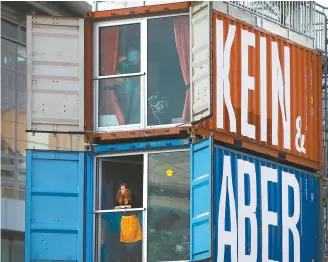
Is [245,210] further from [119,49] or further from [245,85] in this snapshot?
[119,49]

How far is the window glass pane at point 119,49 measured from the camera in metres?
28.9

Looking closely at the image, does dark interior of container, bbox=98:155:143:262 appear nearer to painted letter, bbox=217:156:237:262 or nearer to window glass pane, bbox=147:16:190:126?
window glass pane, bbox=147:16:190:126

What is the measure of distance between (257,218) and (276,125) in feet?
7.95

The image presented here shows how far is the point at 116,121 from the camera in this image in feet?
94.8

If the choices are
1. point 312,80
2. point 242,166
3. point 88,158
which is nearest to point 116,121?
point 88,158

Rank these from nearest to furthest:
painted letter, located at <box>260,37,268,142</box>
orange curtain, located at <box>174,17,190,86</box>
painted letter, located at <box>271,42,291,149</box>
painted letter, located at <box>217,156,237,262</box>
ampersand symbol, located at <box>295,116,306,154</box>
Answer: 1. painted letter, located at <box>217,156,237,262</box>
2. orange curtain, located at <box>174,17,190,86</box>
3. painted letter, located at <box>260,37,268,142</box>
4. painted letter, located at <box>271,42,291,149</box>
5. ampersand symbol, located at <box>295,116,306,154</box>

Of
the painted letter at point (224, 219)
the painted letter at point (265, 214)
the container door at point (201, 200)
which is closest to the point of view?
the container door at point (201, 200)

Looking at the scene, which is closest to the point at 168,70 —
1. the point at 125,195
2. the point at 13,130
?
the point at 125,195

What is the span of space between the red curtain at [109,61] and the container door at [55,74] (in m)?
0.45

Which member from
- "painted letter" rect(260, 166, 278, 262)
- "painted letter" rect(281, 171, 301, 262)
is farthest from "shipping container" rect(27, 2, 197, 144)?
"painted letter" rect(281, 171, 301, 262)

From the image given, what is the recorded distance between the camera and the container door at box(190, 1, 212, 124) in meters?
27.2

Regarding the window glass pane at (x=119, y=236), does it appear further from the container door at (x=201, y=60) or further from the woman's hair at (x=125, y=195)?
the container door at (x=201, y=60)

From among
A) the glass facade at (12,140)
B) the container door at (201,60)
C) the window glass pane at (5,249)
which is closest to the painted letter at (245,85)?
the container door at (201,60)

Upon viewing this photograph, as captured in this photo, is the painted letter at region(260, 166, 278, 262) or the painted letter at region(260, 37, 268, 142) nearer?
the painted letter at region(260, 166, 278, 262)
